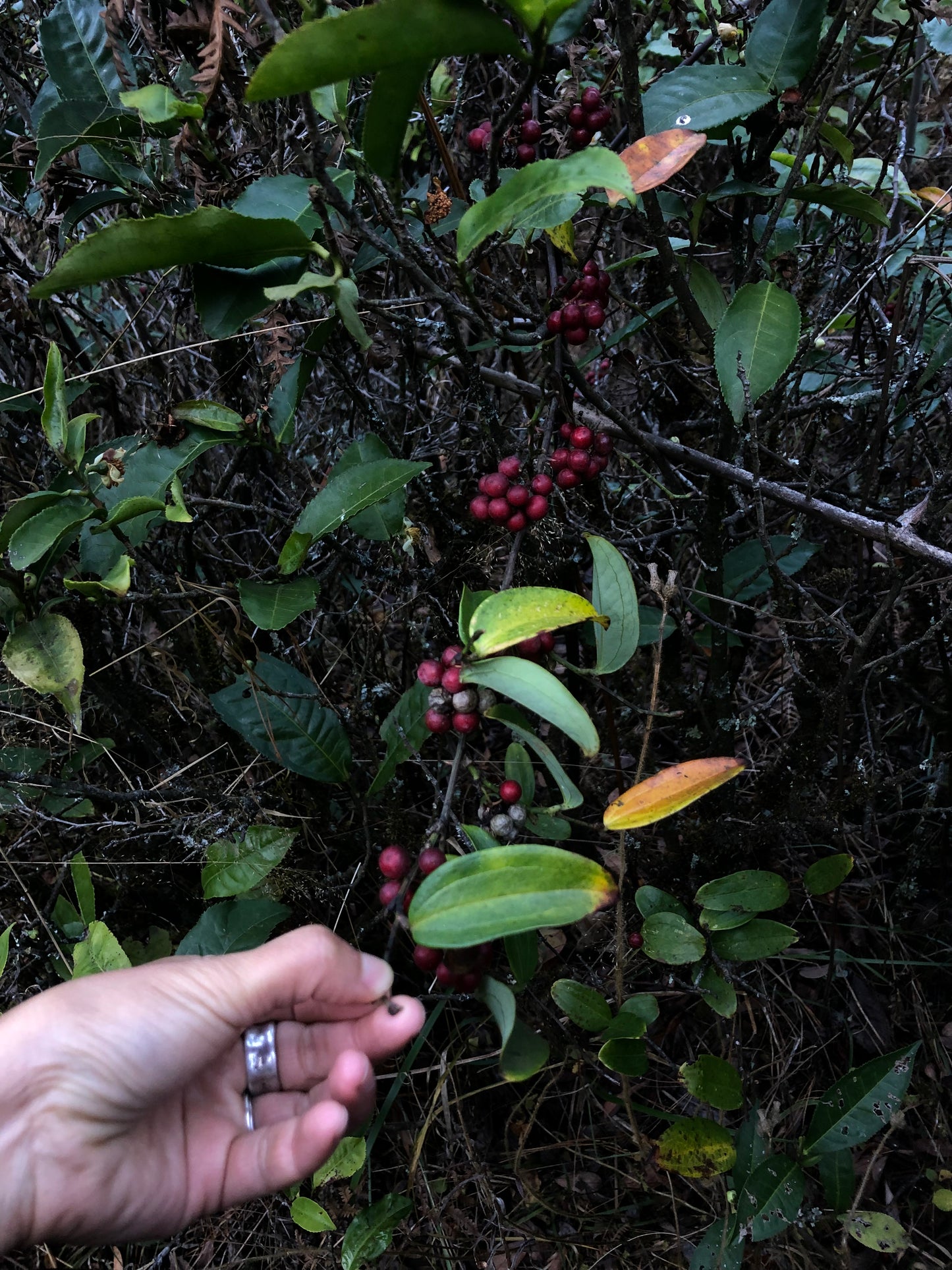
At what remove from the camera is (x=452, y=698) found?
0.94 metres

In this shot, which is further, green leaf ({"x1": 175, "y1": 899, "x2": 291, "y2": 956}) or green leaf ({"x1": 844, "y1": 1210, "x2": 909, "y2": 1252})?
→ green leaf ({"x1": 175, "y1": 899, "x2": 291, "y2": 956})

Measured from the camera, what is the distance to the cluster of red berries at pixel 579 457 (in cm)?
117

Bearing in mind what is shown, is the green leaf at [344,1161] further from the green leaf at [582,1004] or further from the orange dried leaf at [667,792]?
the orange dried leaf at [667,792]

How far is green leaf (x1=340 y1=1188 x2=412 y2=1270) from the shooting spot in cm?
130

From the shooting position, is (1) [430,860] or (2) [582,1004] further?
(2) [582,1004]

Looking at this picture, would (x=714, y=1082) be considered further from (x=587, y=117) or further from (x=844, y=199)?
(x=587, y=117)

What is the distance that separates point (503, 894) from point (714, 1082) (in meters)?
0.68

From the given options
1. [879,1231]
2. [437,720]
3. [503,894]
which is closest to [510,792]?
[437,720]

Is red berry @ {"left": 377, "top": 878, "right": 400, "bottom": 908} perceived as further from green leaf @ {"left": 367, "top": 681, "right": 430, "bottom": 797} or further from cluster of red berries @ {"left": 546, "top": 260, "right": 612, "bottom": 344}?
cluster of red berries @ {"left": 546, "top": 260, "right": 612, "bottom": 344}

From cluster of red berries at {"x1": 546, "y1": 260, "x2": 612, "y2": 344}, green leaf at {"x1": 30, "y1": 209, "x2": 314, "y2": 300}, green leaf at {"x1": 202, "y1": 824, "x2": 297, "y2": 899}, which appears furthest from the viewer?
green leaf at {"x1": 202, "y1": 824, "x2": 297, "y2": 899}

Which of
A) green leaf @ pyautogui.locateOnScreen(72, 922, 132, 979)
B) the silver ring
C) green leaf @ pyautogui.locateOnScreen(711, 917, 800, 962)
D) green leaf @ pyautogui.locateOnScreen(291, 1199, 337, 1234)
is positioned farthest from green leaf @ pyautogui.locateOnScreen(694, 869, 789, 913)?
green leaf @ pyautogui.locateOnScreen(72, 922, 132, 979)

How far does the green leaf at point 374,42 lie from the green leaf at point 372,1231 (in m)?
1.51

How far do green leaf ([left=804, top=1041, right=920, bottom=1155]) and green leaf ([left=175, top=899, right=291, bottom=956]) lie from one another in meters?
0.90

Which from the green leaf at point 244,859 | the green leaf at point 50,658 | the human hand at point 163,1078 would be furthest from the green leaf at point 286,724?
the human hand at point 163,1078
